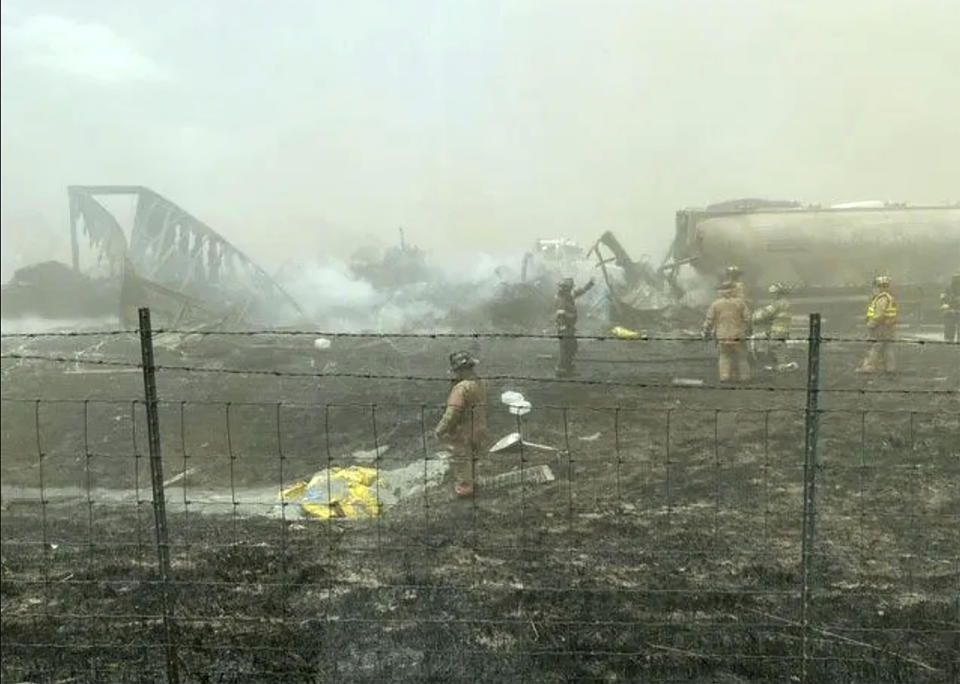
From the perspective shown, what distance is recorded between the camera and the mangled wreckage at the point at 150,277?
754 cm

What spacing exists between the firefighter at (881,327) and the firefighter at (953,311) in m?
2.04

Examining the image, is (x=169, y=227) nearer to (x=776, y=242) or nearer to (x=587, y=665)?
(x=776, y=242)

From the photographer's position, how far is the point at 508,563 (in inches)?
184

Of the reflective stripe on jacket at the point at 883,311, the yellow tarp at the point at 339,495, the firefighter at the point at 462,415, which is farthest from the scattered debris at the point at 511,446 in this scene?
the reflective stripe on jacket at the point at 883,311

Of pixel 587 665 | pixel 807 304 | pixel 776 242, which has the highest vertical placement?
pixel 776 242

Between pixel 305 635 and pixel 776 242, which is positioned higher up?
pixel 776 242

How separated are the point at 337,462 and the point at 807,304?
10235 millimetres

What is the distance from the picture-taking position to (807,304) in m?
14.8

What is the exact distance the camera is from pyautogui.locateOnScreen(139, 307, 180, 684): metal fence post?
9.46ft

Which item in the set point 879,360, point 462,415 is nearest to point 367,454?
point 462,415

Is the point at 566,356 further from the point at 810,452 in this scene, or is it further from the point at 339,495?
the point at 810,452

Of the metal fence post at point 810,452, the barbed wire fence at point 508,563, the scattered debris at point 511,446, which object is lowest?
the barbed wire fence at point 508,563

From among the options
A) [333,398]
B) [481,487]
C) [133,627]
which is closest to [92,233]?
[333,398]

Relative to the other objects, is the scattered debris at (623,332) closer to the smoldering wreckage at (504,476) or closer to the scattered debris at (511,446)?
the smoldering wreckage at (504,476)
